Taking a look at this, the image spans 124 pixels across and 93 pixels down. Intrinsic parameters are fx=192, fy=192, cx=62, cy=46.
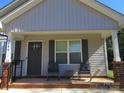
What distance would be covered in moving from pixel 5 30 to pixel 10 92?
288cm

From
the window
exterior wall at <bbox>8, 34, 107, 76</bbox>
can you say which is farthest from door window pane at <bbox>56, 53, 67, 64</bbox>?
exterior wall at <bbox>8, 34, 107, 76</bbox>

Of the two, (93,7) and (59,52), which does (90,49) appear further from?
(93,7)

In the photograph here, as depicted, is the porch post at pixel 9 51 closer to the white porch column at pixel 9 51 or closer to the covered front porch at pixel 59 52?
the white porch column at pixel 9 51

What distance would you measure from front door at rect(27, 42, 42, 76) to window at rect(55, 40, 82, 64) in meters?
1.03

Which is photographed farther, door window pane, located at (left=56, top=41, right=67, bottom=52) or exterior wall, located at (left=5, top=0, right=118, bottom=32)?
door window pane, located at (left=56, top=41, right=67, bottom=52)

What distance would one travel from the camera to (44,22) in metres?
8.80

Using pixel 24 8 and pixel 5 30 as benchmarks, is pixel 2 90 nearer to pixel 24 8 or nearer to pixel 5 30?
pixel 5 30

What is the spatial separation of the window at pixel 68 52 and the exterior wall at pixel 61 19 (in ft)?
8.61

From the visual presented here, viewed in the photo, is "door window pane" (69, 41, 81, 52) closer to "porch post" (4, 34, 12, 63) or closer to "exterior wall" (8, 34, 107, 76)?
"exterior wall" (8, 34, 107, 76)

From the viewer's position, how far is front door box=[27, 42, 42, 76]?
439 inches

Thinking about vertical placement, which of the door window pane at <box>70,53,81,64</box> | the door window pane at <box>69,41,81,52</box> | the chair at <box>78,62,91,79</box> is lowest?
the chair at <box>78,62,91,79</box>

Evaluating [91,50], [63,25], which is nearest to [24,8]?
[63,25]

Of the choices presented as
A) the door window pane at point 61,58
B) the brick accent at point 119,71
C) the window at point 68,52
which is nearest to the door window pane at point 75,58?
the window at point 68,52

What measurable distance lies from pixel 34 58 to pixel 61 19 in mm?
3563
